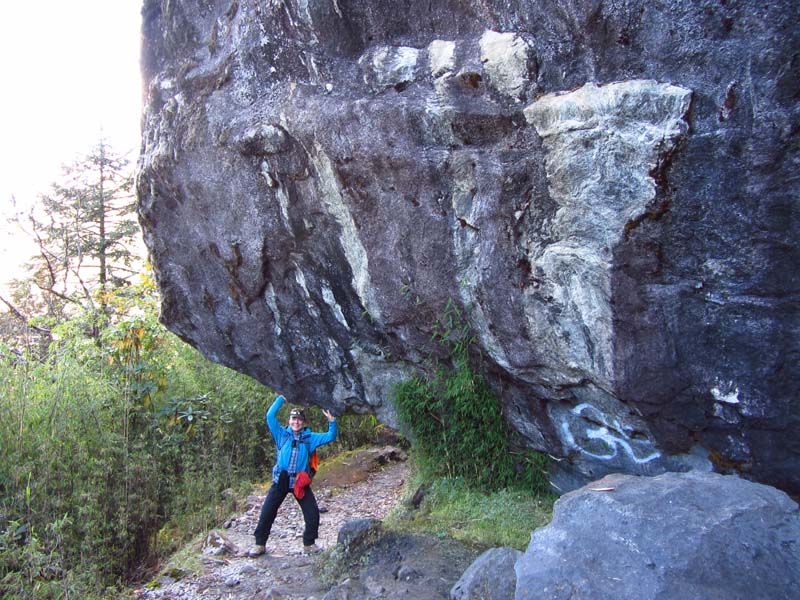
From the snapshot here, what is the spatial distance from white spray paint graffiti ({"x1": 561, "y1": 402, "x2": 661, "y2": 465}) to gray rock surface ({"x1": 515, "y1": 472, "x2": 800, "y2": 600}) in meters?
1.09

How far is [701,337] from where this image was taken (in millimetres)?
3564

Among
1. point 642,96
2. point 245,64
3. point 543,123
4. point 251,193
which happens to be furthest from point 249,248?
point 642,96

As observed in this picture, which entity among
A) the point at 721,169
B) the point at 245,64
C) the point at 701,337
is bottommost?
the point at 701,337

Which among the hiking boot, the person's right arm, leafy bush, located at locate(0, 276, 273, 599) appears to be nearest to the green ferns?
the person's right arm

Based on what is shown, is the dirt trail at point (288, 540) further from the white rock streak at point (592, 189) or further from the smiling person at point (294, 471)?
the white rock streak at point (592, 189)

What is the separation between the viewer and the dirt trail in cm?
474

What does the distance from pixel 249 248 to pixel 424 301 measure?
153cm

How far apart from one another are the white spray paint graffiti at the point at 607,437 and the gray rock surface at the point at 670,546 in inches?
43.0

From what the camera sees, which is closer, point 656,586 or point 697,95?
point 656,586

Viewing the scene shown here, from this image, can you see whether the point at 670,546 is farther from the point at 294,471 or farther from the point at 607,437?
the point at 294,471

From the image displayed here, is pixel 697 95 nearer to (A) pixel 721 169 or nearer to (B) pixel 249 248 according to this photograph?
(A) pixel 721 169

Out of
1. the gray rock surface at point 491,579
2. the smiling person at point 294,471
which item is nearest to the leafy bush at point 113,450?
the smiling person at point 294,471

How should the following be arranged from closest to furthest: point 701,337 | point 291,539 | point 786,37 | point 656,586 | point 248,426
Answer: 1. point 656,586
2. point 786,37
3. point 701,337
4. point 291,539
5. point 248,426

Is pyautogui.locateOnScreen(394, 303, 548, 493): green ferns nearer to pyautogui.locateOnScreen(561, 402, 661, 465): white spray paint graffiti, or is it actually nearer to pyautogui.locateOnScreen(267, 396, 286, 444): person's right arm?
pyautogui.locateOnScreen(561, 402, 661, 465): white spray paint graffiti
